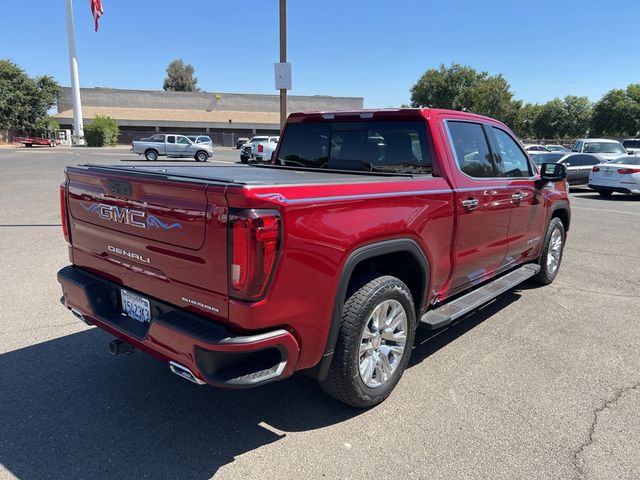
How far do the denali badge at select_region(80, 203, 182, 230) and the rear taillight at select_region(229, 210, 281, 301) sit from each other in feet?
1.36

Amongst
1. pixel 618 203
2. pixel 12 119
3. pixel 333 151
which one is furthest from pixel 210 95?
pixel 333 151

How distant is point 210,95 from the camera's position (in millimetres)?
67375

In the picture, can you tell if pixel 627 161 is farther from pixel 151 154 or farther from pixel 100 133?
pixel 100 133

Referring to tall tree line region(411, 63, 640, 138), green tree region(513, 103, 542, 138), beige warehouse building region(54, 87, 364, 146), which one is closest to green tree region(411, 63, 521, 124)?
tall tree line region(411, 63, 640, 138)

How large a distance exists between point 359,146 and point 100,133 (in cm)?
5432

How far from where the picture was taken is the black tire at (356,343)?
2.90m

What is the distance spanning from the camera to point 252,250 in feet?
7.54

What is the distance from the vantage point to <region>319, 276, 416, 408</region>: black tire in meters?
2.90

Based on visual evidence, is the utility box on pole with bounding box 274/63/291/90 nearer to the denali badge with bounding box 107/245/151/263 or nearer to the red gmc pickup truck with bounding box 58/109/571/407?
the red gmc pickup truck with bounding box 58/109/571/407

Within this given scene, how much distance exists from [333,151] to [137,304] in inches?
88.0

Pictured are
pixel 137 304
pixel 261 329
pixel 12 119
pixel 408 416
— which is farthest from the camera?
pixel 12 119

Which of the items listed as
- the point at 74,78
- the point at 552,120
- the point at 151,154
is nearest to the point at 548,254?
the point at 151,154

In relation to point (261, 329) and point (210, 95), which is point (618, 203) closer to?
point (261, 329)

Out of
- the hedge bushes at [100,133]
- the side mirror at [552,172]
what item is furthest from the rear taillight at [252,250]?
the hedge bushes at [100,133]
